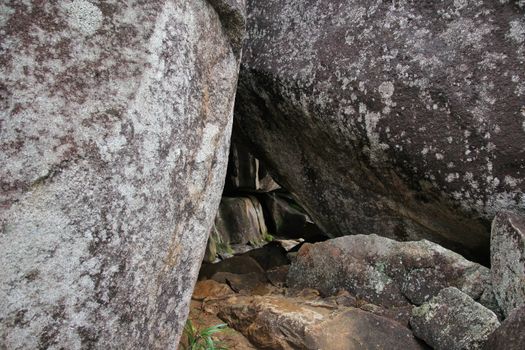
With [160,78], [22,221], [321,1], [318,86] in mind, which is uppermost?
[321,1]

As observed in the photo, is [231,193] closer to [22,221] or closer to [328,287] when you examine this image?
[328,287]

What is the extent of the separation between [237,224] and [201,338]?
3.60 meters

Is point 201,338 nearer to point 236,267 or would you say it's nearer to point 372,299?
point 372,299

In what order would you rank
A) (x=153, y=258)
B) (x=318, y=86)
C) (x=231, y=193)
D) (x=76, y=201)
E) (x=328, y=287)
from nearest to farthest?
(x=76, y=201) → (x=153, y=258) → (x=328, y=287) → (x=318, y=86) → (x=231, y=193)

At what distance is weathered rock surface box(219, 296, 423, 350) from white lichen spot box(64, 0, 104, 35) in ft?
5.58

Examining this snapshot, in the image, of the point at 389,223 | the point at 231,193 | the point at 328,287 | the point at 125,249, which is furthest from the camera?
the point at 231,193

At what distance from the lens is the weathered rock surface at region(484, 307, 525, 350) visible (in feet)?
6.40

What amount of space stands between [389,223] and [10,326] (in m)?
2.76

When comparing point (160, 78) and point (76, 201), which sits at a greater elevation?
point (160, 78)

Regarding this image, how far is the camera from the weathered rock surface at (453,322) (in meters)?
2.42

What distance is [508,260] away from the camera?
2.79 metres

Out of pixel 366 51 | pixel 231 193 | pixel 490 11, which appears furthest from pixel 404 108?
pixel 231 193

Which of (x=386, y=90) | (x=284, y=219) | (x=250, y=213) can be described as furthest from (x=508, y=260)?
(x=284, y=219)

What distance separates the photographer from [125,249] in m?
2.03
